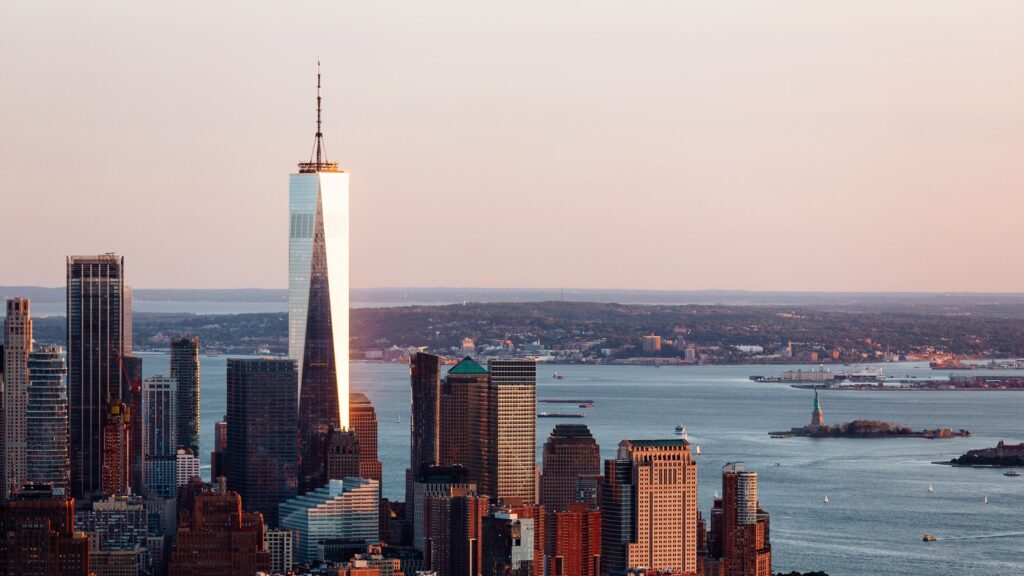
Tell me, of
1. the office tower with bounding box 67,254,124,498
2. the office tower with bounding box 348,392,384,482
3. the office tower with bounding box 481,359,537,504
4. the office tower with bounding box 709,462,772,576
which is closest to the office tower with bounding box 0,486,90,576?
the office tower with bounding box 709,462,772,576

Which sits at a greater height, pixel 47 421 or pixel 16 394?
pixel 16 394

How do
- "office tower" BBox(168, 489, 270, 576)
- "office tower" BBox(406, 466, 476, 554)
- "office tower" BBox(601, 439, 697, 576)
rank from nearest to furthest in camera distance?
"office tower" BBox(168, 489, 270, 576) < "office tower" BBox(601, 439, 697, 576) < "office tower" BBox(406, 466, 476, 554)

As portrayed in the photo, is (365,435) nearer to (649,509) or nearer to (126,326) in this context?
(126,326)

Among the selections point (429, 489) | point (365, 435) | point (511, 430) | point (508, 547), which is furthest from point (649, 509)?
point (365, 435)

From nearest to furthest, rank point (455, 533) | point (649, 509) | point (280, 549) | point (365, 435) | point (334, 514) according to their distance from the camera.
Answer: point (649, 509) < point (455, 533) < point (280, 549) < point (334, 514) < point (365, 435)

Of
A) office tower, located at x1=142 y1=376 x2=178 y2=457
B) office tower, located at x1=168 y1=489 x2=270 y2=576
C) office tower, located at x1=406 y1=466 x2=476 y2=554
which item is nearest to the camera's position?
office tower, located at x1=168 y1=489 x2=270 y2=576

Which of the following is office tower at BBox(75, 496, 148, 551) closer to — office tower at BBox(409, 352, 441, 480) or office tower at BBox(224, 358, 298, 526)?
office tower at BBox(224, 358, 298, 526)
